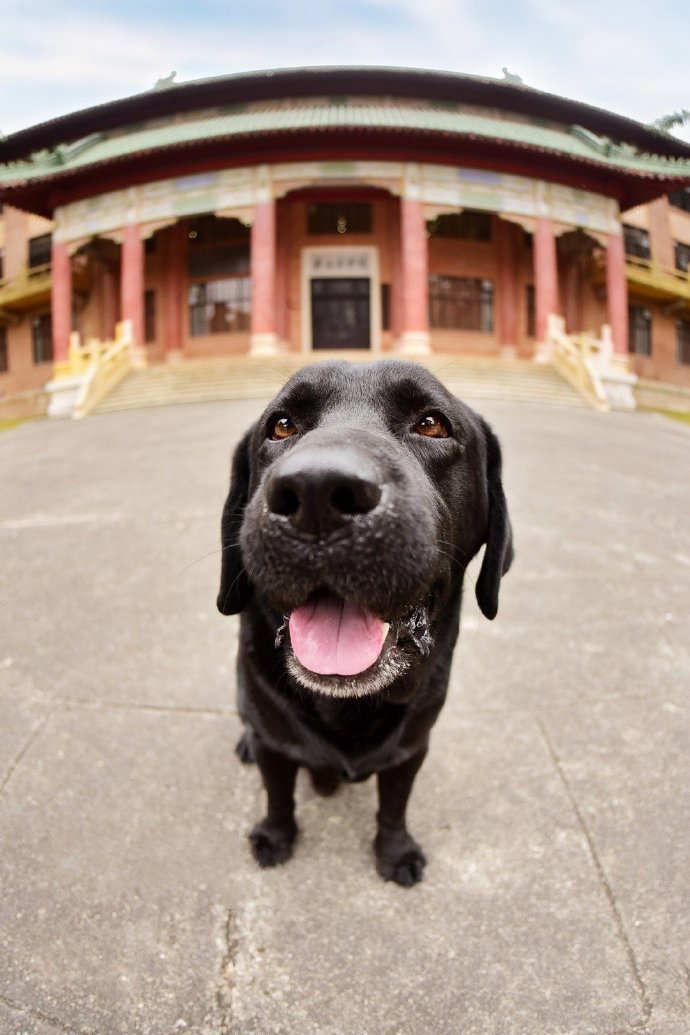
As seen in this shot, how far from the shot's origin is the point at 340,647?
132 centimetres

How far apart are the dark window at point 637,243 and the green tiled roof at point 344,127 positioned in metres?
3.40

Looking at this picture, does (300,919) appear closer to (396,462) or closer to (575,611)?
(396,462)

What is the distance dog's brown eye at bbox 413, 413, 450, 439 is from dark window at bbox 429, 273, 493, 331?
19.5 m

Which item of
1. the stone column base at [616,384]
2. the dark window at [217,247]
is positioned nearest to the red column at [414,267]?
the stone column base at [616,384]

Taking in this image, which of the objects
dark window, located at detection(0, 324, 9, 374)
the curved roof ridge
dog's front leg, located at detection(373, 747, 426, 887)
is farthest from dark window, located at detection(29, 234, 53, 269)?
dog's front leg, located at detection(373, 747, 426, 887)

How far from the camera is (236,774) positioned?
7.17 feet

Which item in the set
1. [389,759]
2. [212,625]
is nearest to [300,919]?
[389,759]

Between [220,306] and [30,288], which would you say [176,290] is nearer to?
[220,306]

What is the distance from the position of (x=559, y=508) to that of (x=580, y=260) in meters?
20.3

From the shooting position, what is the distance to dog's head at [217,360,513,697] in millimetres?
1158

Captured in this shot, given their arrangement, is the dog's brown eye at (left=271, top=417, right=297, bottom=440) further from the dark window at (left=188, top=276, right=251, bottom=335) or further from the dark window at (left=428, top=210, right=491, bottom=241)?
the dark window at (left=428, top=210, right=491, bottom=241)

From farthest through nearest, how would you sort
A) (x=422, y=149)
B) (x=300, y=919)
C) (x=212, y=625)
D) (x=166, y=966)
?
(x=422, y=149), (x=212, y=625), (x=300, y=919), (x=166, y=966)

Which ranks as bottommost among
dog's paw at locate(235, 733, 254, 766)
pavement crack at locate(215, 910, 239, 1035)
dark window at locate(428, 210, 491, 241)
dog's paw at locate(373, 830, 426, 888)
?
pavement crack at locate(215, 910, 239, 1035)

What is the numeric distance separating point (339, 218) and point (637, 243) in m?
13.2
